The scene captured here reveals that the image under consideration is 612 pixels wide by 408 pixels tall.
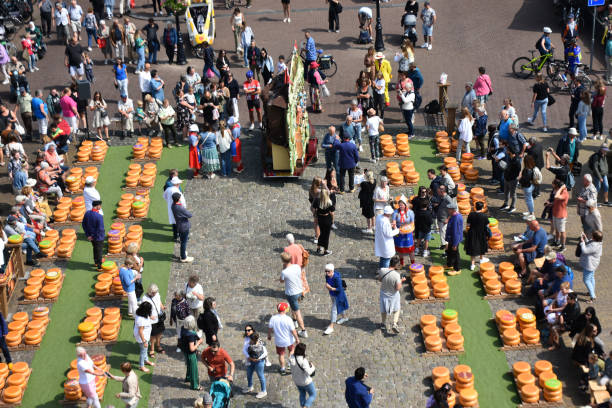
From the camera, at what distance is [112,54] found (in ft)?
115

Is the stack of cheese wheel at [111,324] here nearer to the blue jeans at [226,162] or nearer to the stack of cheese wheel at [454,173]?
the blue jeans at [226,162]

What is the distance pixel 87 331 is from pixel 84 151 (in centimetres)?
893

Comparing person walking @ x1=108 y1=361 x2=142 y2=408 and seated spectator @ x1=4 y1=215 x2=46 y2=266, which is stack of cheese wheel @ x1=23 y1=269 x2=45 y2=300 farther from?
person walking @ x1=108 y1=361 x2=142 y2=408

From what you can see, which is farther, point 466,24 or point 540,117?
point 466,24

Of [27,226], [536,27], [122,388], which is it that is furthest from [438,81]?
[122,388]

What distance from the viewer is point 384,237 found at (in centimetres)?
2092

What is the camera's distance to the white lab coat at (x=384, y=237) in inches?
822

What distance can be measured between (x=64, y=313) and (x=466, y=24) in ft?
71.7

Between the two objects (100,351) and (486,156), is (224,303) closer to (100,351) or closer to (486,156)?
(100,351)

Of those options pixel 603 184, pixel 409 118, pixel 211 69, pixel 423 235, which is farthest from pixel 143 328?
pixel 211 69

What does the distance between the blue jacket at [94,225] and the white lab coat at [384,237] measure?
6.55 metres

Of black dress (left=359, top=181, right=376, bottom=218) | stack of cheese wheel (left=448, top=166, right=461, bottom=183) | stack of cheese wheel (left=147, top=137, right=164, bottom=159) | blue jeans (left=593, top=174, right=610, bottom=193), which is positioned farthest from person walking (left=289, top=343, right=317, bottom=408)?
stack of cheese wheel (left=147, top=137, right=164, bottom=159)

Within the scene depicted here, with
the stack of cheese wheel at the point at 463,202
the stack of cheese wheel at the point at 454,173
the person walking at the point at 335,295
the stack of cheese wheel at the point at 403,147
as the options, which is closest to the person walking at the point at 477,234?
the stack of cheese wheel at the point at 463,202

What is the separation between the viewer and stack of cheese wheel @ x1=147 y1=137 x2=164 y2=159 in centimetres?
2742
